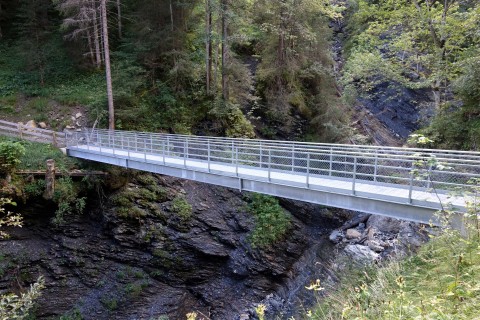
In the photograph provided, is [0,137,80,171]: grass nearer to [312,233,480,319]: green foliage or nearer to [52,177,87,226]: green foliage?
[52,177,87,226]: green foliage

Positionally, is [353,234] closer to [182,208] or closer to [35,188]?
[182,208]

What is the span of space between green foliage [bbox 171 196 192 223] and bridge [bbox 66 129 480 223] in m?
3.11

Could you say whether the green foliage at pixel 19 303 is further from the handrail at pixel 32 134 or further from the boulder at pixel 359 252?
the handrail at pixel 32 134

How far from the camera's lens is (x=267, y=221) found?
15.2 meters

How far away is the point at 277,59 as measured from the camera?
2023 centimetres

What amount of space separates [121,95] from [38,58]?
8770 mm

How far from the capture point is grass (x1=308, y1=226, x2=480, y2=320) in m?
2.90

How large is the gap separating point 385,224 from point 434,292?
36.5 ft

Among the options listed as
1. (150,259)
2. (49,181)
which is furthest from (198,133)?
(49,181)

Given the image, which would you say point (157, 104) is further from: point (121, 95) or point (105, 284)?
point (105, 284)

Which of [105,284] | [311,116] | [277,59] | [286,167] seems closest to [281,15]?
[277,59]

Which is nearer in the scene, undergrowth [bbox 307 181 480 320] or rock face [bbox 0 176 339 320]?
undergrowth [bbox 307 181 480 320]

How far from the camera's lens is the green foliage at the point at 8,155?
1112 centimetres

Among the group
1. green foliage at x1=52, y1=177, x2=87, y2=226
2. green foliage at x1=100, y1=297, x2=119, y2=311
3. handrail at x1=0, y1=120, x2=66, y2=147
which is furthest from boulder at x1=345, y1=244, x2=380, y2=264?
handrail at x1=0, y1=120, x2=66, y2=147
